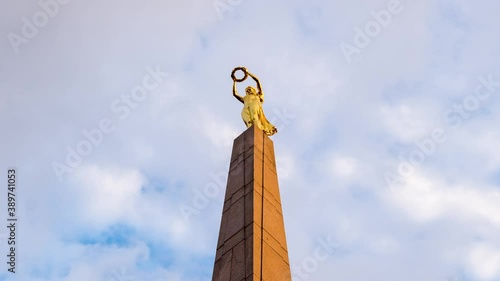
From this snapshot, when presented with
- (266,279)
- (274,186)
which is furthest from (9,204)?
(266,279)

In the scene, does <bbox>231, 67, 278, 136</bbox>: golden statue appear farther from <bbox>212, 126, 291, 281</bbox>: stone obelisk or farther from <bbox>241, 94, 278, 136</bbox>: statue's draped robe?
<bbox>212, 126, 291, 281</bbox>: stone obelisk

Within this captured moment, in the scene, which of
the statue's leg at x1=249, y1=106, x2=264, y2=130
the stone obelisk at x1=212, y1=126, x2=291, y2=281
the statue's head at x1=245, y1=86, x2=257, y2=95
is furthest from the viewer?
the statue's head at x1=245, y1=86, x2=257, y2=95

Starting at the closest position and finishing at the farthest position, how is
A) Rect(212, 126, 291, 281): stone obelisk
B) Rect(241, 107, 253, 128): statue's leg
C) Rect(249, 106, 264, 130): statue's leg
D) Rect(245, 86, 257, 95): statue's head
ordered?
Rect(212, 126, 291, 281): stone obelisk
Rect(249, 106, 264, 130): statue's leg
Rect(241, 107, 253, 128): statue's leg
Rect(245, 86, 257, 95): statue's head

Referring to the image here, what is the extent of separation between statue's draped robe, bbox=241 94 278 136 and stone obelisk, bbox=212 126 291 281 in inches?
16.3

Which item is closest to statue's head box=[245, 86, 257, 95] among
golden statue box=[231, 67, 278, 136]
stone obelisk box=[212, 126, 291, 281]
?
golden statue box=[231, 67, 278, 136]

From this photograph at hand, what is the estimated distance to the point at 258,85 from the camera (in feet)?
67.2

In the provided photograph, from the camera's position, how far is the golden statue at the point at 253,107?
19.3 m

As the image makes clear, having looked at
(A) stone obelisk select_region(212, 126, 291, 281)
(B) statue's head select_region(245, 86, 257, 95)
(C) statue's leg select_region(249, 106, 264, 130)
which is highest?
(B) statue's head select_region(245, 86, 257, 95)

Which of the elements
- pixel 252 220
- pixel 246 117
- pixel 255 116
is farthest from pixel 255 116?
pixel 252 220

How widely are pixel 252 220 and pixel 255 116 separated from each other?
4727 millimetres

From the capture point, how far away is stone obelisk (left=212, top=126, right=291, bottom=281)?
1439 centimetres

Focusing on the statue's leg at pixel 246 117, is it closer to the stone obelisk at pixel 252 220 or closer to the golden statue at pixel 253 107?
the golden statue at pixel 253 107

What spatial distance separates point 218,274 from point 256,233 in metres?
1.23

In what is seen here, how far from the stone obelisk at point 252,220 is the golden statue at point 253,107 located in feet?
1.50
